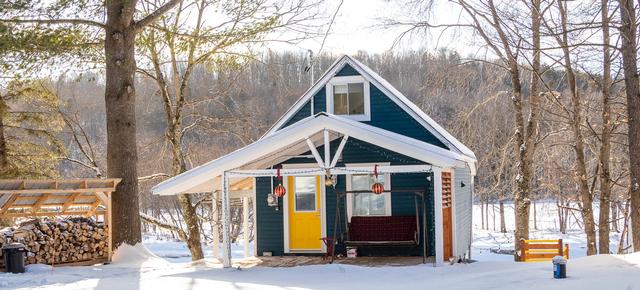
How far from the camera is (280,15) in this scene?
51.3 ft

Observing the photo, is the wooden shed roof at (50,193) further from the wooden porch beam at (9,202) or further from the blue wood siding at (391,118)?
the blue wood siding at (391,118)

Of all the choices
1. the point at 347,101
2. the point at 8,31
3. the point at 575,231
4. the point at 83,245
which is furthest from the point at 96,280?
the point at 575,231

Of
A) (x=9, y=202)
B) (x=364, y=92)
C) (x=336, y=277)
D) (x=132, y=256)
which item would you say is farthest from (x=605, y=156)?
(x=9, y=202)

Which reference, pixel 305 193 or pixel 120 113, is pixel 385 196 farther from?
pixel 120 113

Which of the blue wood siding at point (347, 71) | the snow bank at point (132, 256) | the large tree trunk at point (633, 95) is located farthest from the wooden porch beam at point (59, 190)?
the large tree trunk at point (633, 95)

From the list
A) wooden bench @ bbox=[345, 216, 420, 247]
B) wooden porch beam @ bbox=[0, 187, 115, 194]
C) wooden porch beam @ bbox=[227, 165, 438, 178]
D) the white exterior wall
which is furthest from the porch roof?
the white exterior wall

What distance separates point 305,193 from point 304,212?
379mm

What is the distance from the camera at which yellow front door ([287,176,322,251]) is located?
13.5m

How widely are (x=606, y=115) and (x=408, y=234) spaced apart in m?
6.75

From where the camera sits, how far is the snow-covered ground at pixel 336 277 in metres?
8.49

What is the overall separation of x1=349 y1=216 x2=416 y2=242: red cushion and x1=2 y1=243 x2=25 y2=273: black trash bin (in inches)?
218

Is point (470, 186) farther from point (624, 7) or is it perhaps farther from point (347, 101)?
point (624, 7)

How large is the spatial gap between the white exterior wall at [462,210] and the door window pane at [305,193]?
2.76 metres

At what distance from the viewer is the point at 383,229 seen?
12.5 meters
